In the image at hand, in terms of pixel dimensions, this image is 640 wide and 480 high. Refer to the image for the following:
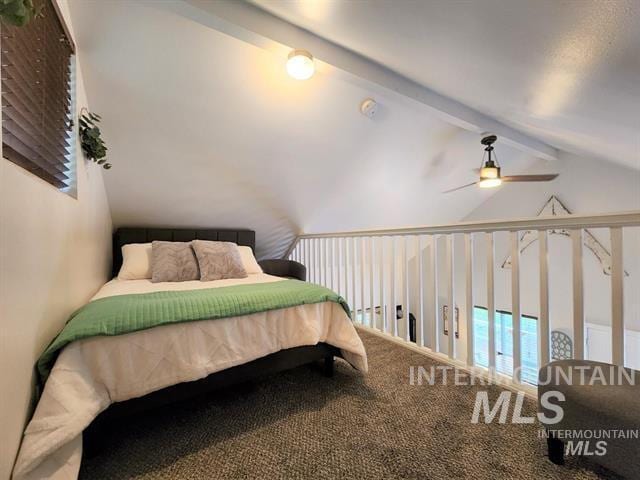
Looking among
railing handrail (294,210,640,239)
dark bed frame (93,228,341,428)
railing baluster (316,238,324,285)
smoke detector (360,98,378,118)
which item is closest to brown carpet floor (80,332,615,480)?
dark bed frame (93,228,341,428)

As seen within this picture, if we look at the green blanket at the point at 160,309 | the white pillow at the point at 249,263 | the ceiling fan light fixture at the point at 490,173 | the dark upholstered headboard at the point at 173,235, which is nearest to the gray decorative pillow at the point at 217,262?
the white pillow at the point at 249,263

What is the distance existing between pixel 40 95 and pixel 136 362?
1.23 meters

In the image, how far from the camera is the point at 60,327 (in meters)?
1.22

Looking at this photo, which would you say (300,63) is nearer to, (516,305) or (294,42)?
(294,42)

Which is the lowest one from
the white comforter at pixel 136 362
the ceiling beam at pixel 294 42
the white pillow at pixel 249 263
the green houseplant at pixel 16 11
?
the white comforter at pixel 136 362

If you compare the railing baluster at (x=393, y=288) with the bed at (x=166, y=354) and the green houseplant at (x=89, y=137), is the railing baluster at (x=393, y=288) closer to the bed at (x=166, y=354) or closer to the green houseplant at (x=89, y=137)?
the bed at (x=166, y=354)

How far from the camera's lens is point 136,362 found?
1.08 meters

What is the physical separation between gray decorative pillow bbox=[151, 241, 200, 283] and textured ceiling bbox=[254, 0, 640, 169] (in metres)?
1.95

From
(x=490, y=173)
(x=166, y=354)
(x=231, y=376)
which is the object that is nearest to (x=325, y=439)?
(x=231, y=376)

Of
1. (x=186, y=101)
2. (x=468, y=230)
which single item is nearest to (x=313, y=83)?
(x=186, y=101)

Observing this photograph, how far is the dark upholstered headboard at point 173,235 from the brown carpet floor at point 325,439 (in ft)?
6.48

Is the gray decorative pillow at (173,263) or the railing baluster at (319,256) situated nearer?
the gray decorative pillow at (173,263)

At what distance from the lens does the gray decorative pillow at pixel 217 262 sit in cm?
234

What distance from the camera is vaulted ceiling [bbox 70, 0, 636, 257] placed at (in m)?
1.71
